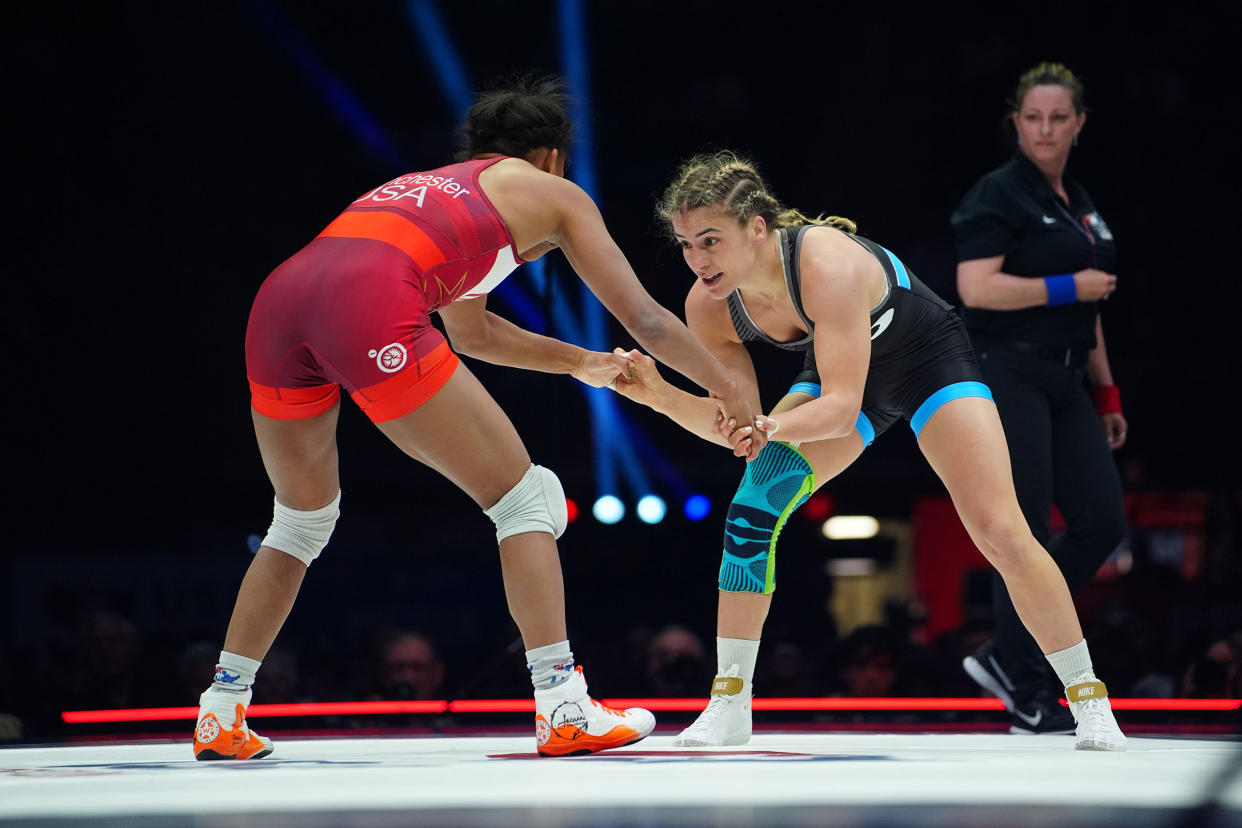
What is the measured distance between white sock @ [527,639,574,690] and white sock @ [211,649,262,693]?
1.66ft

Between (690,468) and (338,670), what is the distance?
7.95 ft

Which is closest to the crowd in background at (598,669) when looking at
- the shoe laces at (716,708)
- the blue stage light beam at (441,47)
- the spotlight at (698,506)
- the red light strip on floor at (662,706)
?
the red light strip on floor at (662,706)

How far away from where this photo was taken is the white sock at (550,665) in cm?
218

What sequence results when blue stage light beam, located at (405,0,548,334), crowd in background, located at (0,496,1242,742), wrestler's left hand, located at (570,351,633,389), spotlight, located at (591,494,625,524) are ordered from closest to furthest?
wrestler's left hand, located at (570,351,633,389) < crowd in background, located at (0,496,1242,742) < spotlight, located at (591,494,625,524) < blue stage light beam, located at (405,0,548,334)

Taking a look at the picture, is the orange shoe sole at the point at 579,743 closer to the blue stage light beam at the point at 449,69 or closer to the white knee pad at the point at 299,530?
the white knee pad at the point at 299,530

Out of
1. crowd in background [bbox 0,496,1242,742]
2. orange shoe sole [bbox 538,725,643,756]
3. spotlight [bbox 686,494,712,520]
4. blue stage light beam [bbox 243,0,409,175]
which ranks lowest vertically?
crowd in background [bbox 0,496,1242,742]

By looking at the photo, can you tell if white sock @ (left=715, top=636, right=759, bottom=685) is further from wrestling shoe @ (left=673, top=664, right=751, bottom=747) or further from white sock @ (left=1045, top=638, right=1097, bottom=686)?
white sock @ (left=1045, top=638, right=1097, bottom=686)

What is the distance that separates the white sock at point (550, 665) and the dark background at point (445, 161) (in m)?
3.80

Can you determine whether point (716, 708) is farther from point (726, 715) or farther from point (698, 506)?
point (698, 506)

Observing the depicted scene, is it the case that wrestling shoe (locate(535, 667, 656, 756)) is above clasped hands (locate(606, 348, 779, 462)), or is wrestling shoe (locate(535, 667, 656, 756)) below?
below

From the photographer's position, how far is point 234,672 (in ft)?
7.61

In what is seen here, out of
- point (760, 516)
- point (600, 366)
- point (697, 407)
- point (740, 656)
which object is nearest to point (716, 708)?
point (740, 656)

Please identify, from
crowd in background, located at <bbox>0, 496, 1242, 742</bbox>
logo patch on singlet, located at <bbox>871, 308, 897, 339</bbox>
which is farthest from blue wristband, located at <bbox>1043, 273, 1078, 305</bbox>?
crowd in background, located at <bbox>0, 496, 1242, 742</bbox>

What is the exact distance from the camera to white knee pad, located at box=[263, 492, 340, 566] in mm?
2371
